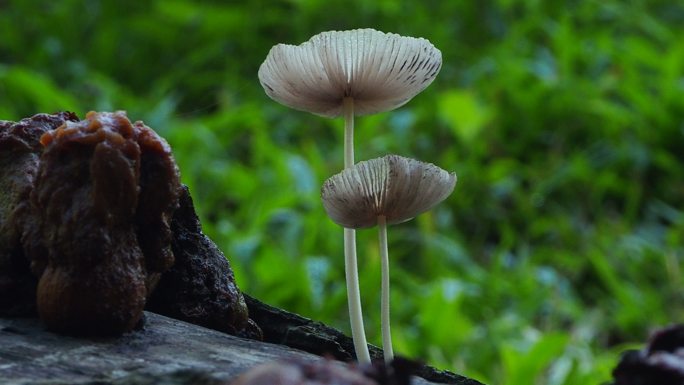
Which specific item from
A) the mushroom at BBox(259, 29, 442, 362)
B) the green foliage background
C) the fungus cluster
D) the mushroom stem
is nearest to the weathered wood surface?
the fungus cluster

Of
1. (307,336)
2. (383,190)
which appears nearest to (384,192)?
(383,190)

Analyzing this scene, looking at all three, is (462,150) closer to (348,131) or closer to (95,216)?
(348,131)

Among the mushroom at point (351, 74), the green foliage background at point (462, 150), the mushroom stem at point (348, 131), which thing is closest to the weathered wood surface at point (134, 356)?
the mushroom at point (351, 74)

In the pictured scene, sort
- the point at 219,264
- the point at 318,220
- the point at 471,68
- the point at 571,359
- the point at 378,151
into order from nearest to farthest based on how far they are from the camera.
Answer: the point at 219,264, the point at 571,359, the point at 318,220, the point at 378,151, the point at 471,68

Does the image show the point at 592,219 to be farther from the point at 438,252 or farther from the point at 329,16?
the point at 329,16

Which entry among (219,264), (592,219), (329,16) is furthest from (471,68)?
(219,264)

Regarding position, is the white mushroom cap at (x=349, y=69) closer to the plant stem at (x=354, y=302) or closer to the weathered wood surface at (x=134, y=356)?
the plant stem at (x=354, y=302)
